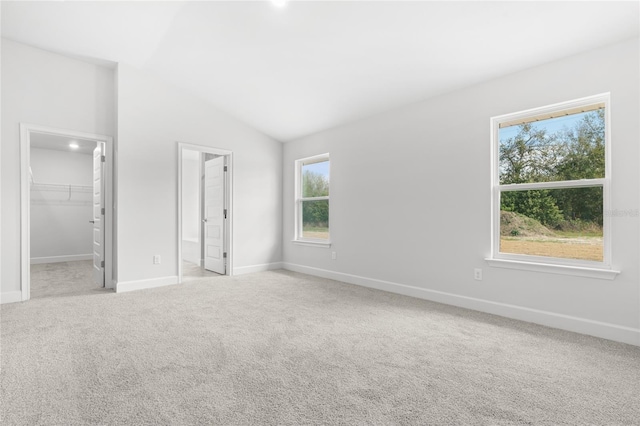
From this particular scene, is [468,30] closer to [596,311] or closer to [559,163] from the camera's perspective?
[559,163]

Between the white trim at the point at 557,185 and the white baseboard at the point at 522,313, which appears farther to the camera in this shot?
the white trim at the point at 557,185

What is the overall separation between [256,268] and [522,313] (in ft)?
13.0

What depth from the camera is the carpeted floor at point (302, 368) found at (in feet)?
5.30

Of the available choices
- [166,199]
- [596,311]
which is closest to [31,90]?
[166,199]

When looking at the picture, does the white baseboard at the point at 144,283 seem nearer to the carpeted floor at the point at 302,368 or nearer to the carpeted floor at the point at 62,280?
the carpeted floor at the point at 62,280

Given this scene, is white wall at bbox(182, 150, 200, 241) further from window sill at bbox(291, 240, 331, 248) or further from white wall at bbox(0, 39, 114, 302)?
white wall at bbox(0, 39, 114, 302)

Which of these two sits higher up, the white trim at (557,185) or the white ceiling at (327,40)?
the white ceiling at (327,40)

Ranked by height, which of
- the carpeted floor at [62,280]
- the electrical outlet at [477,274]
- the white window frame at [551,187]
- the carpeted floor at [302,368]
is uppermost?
the white window frame at [551,187]

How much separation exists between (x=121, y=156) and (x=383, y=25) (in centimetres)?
354

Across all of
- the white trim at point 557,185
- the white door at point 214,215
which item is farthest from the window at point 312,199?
the white trim at point 557,185

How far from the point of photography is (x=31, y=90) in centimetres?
379

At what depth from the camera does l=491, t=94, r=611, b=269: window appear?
275 cm

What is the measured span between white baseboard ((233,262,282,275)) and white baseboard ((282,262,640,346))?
1.81 metres

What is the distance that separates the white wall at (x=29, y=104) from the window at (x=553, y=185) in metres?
4.92
